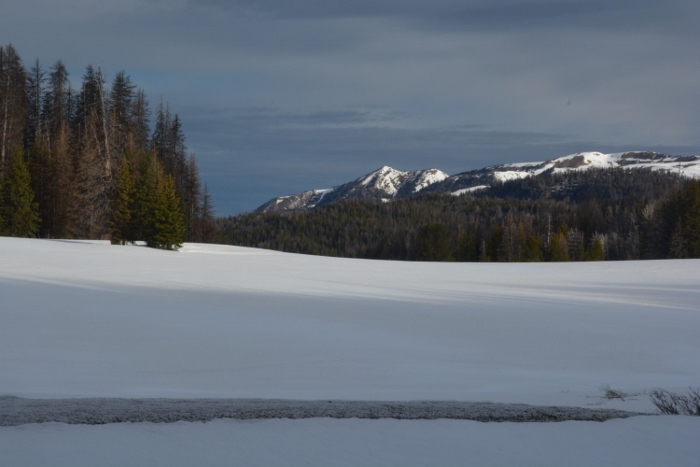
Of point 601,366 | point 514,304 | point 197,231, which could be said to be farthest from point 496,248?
point 601,366

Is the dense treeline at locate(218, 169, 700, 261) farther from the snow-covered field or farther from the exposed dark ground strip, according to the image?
the exposed dark ground strip

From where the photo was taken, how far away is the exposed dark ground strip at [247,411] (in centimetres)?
471

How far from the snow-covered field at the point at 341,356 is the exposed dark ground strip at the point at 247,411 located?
0.19 meters

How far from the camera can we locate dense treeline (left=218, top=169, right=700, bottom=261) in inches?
2784

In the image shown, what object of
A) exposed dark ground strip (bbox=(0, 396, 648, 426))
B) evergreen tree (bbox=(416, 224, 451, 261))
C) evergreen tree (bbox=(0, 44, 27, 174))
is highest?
evergreen tree (bbox=(0, 44, 27, 174))

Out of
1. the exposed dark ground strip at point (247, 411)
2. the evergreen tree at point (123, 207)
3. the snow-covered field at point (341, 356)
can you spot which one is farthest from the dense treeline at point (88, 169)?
the exposed dark ground strip at point (247, 411)

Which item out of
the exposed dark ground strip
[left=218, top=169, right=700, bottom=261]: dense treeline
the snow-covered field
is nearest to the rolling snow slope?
the snow-covered field

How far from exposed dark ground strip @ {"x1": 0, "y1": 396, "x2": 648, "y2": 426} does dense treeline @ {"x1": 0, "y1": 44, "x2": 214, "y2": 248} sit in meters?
36.6

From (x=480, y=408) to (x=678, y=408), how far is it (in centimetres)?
221

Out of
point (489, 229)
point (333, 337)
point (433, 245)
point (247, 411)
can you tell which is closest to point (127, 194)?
point (333, 337)

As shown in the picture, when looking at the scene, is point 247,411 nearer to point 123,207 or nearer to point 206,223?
point 123,207

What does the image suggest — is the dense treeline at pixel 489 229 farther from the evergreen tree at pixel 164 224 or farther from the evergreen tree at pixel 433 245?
the evergreen tree at pixel 164 224

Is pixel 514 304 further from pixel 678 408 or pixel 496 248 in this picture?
pixel 496 248

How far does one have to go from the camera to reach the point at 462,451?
4312mm
